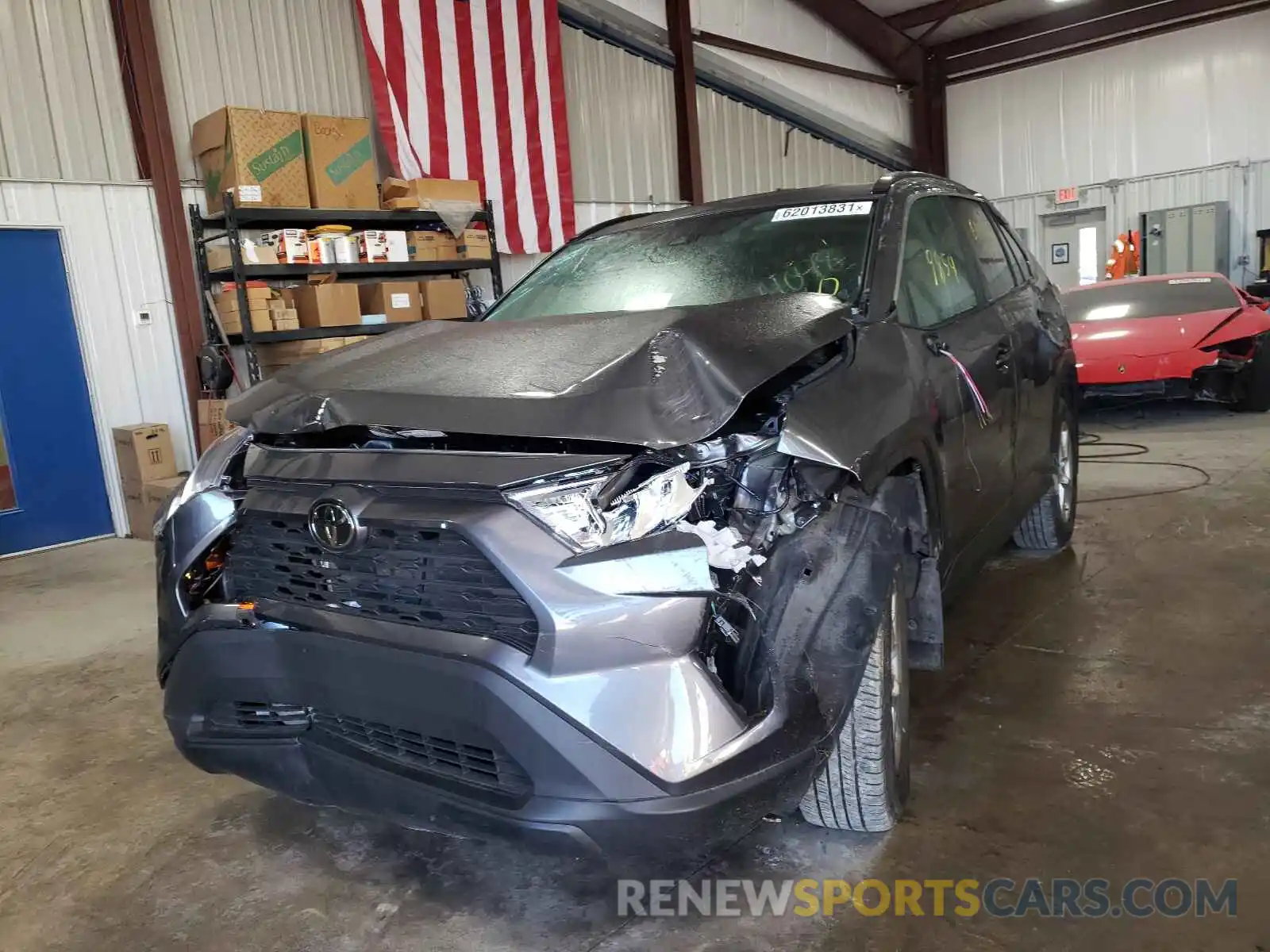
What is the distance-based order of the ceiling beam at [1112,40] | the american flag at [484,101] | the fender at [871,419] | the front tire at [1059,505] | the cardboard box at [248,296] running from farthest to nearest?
the ceiling beam at [1112,40]
the american flag at [484,101]
the cardboard box at [248,296]
the front tire at [1059,505]
the fender at [871,419]

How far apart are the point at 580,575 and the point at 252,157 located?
5898 mm

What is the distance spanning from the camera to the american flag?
7590 mm

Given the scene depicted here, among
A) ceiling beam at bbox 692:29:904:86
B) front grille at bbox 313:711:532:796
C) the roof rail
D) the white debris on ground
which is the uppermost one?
ceiling beam at bbox 692:29:904:86

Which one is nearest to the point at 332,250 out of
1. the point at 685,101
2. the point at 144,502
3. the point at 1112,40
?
the point at 144,502

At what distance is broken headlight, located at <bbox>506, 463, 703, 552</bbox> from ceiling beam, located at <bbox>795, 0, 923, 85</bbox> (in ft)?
40.0

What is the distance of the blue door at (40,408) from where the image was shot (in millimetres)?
6039

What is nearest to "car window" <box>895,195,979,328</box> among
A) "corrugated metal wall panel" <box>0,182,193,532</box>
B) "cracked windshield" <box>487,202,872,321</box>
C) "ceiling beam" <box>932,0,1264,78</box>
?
"cracked windshield" <box>487,202,872,321</box>

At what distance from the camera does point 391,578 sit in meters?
1.62

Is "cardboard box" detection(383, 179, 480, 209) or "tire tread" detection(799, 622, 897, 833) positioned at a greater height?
"cardboard box" detection(383, 179, 480, 209)

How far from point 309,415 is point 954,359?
160 cm

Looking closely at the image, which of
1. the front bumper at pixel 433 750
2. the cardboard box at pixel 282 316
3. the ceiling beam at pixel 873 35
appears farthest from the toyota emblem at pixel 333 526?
the ceiling beam at pixel 873 35

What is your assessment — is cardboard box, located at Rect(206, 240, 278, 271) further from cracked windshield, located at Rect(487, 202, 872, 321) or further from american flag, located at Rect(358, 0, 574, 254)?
cracked windshield, located at Rect(487, 202, 872, 321)

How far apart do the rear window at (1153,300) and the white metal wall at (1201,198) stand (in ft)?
19.4

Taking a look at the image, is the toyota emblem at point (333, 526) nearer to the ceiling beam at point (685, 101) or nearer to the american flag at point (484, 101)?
the american flag at point (484, 101)
